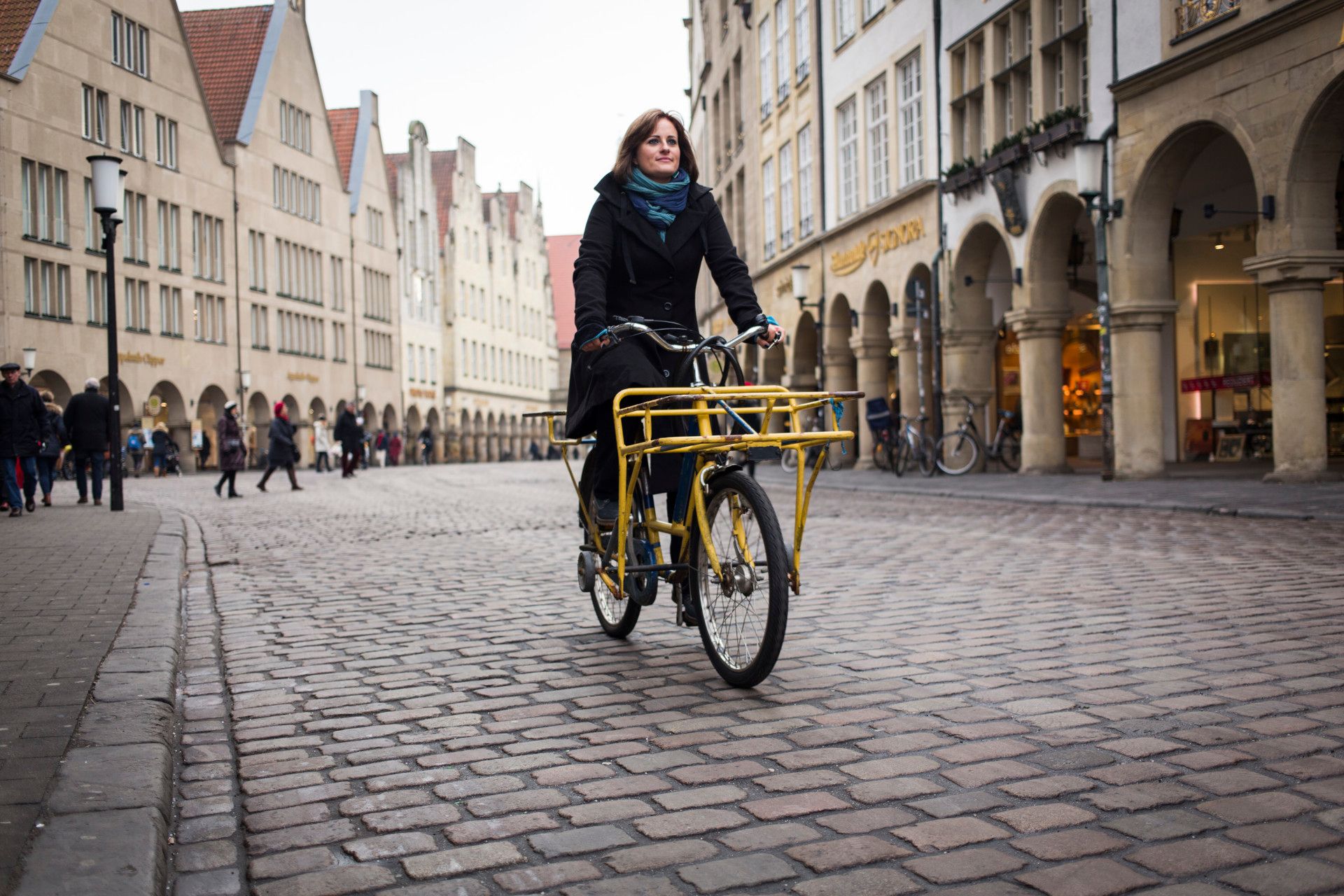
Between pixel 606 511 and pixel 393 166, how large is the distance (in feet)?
249

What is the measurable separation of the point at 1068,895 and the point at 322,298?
2489 inches

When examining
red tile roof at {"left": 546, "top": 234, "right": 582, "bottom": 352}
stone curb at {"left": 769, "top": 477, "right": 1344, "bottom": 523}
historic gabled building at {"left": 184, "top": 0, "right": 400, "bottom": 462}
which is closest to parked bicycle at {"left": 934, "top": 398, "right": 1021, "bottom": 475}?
stone curb at {"left": 769, "top": 477, "right": 1344, "bottom": 523}

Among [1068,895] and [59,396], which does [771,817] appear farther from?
[59,396]

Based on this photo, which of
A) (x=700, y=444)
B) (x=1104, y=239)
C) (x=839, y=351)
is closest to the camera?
(x=700, y=444)

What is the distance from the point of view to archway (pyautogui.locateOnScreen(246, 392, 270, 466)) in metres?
55.2

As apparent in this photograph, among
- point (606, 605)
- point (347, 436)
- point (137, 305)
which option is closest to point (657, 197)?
point (606, 605)

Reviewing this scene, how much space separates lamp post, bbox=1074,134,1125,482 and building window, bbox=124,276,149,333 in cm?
3712

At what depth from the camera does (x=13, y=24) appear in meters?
43.3

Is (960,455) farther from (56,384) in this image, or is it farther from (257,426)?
(257,426)

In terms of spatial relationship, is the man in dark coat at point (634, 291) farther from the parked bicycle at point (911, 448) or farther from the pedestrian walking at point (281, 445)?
the pedestrian walking at point (281, 445)

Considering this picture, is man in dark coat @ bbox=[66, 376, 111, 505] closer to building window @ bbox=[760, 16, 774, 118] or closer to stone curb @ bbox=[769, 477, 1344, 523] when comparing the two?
stone curb @ bbox=[769, 477, 1344, 523]

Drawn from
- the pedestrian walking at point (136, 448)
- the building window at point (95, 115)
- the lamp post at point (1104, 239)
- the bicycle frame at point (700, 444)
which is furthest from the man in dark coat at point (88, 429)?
the building window at point (95, 115)

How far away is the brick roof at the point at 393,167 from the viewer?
243 feet

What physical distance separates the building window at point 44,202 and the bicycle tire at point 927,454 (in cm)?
3042
